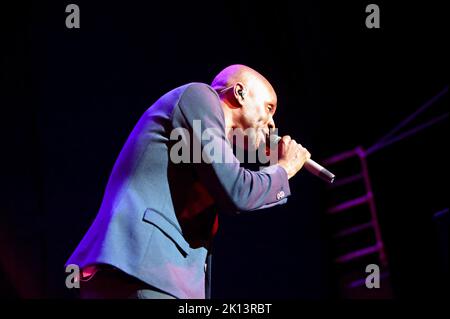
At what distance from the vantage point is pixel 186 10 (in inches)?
129

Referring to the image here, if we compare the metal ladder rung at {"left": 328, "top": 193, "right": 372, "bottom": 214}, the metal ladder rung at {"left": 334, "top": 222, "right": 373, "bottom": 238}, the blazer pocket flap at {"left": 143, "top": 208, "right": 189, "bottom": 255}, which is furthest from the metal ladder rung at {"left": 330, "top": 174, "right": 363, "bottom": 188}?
the blazer pocket flap at {"left": 143, "top": 208, "right": 189, "bottom": 255}

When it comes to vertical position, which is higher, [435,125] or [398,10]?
[398,10]

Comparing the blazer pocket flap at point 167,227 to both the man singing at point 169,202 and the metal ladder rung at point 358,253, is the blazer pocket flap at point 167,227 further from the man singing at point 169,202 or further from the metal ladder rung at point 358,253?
the metal ladder rung at point 358,253

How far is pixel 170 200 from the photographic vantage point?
5.36 feet

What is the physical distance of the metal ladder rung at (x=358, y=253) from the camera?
12.6 ft

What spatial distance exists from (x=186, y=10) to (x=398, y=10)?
1.26 m

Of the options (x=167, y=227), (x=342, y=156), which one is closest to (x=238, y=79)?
(x=167, y=227)

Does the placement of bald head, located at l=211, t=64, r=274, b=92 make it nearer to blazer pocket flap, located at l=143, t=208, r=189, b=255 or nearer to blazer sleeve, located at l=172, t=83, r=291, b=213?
blazer sleeve, located at l=172, t=83, r=291, b=213

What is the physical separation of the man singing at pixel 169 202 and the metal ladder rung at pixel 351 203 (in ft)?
6.99

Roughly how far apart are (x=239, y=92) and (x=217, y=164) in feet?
1.40

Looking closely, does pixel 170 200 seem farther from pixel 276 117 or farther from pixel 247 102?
pixel 276 117

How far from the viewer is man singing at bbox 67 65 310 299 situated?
1.52 meters
